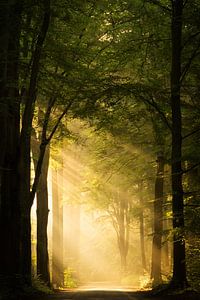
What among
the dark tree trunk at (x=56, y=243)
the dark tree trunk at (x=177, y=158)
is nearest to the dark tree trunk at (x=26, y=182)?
the dark tree trunk at (x=177, y=158)

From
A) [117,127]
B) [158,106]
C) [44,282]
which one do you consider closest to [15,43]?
[158,106]

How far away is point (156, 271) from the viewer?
22.4 m

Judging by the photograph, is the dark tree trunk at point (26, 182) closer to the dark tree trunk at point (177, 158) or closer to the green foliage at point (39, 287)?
the green foliage at point (39, 287)

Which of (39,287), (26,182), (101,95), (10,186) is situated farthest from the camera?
(26,182)

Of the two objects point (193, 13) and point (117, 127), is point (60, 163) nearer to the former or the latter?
point (117, 127)

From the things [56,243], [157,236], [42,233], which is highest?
[42,233]

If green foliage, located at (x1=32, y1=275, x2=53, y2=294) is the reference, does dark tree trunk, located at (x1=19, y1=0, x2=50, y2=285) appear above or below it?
above

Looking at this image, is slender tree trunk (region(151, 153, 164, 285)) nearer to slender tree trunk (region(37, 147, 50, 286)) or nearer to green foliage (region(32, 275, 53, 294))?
slender tree trunk (region(37, 147, 50, 286))

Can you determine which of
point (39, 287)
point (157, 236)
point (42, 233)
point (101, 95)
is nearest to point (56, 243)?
point (42, 233)

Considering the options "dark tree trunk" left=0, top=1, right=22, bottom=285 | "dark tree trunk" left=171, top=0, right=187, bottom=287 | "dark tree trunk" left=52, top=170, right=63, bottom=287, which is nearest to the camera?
"dark tree trunk" left=0, top=1, right=22, bottom=285

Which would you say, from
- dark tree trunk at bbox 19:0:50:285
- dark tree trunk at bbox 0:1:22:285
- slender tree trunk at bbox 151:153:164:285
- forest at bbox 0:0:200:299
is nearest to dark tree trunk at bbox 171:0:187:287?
forest at bbox 0:0:200:299

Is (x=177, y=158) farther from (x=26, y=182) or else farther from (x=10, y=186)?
(x=26, y=182)

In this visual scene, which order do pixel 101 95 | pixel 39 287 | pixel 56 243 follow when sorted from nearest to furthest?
pixel 101 95 < pixel 39 287 < pixel 56 243

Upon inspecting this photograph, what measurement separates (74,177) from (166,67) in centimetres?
2461
